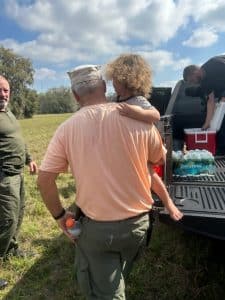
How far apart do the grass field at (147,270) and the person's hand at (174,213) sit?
1.60ft

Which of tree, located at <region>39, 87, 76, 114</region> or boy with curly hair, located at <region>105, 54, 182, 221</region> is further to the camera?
tree, located at <region>39, 87, 76, 114</region>

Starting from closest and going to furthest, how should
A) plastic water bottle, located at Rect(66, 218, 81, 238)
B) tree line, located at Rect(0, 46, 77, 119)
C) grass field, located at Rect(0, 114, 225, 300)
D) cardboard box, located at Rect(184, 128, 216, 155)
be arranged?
plastic water bottle, located at Rect(66, 218, 81, 238) < grass field, located at Rect(0, 114, 225, 300) < cardboard box, located at Rect(184, 128, 216, 155) < tree line, located at Rect(0, 46, 77, 119)

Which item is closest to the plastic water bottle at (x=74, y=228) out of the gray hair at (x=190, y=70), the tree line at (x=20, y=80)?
the gray hair at (x=190, y=70)

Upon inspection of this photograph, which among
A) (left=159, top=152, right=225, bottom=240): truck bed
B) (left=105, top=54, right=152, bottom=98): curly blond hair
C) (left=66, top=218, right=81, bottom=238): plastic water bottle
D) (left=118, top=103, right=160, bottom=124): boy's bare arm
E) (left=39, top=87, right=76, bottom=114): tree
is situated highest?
(left=105, top=54, right=152, bottom=98): curly blond hair

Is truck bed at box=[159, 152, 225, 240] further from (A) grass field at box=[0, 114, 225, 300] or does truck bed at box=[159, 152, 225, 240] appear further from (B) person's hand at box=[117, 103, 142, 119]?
(B) person's hand at box=[117, 103, 142, 119]

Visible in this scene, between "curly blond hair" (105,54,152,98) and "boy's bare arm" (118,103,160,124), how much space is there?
12 cm

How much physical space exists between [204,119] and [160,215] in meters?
2.89

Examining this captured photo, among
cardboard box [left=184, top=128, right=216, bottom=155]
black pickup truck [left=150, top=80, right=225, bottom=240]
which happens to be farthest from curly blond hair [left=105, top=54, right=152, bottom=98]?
cardboard box [left=184, top=128, right=216, bottom=155]

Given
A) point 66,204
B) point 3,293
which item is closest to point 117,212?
point 3,293

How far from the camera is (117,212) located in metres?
2.36

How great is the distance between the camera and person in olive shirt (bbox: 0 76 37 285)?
417 cm

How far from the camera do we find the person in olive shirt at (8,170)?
4168 mm

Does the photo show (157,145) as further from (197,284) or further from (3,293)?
(3,293)

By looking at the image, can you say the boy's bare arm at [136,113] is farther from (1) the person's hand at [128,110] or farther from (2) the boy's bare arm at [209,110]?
(2) the boy's bare arm at [209,110]
